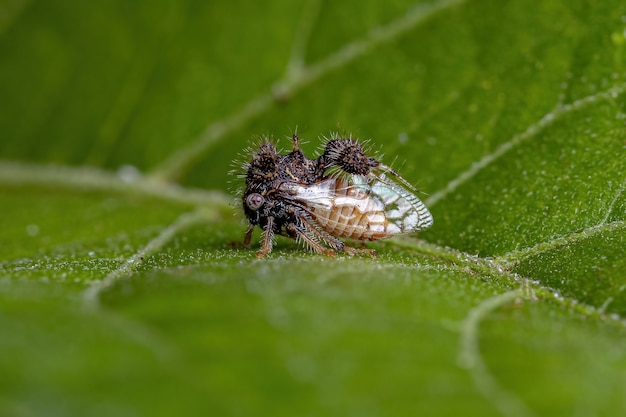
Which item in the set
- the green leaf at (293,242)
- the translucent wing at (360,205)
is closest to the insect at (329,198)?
the translucent wing at (360,205)

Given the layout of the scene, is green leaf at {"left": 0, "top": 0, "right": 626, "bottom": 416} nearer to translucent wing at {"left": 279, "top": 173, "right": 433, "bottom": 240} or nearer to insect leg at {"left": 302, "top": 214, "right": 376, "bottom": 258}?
translucent wing at {"left": 279, "top": 173, "right": 433, "bottom": 240}

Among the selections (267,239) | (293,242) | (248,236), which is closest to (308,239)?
(267,239)

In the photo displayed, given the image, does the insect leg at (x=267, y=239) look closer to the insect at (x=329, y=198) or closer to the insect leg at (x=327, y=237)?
the insect at (x=329, y=198)

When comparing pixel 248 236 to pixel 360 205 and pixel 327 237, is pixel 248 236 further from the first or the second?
pixel 360 205

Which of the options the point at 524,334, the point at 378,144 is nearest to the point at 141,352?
the point at 524,334

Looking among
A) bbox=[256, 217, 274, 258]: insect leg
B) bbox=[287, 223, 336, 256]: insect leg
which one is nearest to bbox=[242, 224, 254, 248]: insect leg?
bbox=[256, 217, 274, 258]: insect leg

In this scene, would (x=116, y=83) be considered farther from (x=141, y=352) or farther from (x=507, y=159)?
(x=141, y=352)

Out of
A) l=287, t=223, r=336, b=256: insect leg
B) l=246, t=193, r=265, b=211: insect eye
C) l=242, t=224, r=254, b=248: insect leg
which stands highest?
l=246, t=193, r=265, b=211: insect eye
